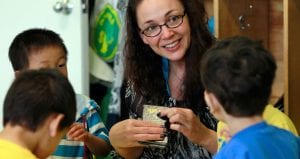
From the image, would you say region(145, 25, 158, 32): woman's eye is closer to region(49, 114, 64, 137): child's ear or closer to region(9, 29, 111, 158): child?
region(9, 29, 111, 158): child

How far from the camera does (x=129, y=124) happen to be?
1.36 m

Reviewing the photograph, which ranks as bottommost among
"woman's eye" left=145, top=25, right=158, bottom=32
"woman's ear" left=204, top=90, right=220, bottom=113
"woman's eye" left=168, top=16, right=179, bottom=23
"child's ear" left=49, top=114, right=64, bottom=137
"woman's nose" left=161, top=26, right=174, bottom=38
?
"child's ear" left=49, top=114, right=64, bottom=137

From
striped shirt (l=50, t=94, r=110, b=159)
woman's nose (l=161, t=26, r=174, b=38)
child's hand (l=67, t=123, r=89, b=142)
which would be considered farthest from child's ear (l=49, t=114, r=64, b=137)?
woman's nose (l=161, t=26, r=174, b=38)

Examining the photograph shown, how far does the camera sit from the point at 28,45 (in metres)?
1.43

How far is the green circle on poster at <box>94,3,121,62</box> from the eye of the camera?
6.83ft

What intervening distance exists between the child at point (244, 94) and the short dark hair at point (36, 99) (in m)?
0.29

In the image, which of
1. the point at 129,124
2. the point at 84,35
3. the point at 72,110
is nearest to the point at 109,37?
the point at 84,35

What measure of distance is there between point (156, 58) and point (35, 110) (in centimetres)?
62

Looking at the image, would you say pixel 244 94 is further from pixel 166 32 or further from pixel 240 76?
pixel 166 32

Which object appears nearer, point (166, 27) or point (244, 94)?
point (244, 94)

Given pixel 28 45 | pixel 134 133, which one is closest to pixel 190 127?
pixel 134 133

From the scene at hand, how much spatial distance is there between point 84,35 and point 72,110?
106 cm

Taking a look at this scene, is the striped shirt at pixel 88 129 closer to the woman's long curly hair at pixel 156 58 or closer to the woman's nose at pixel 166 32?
the woman's long curly hair at pixel 156 58

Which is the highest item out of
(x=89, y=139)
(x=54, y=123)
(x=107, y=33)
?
(x=107, y=33)
